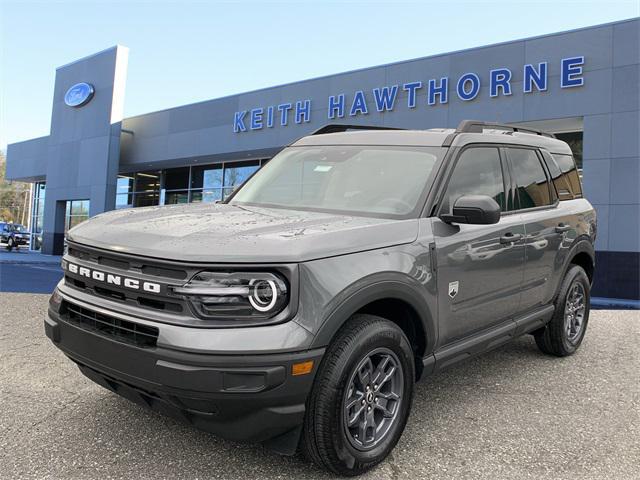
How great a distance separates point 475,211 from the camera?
3008mm

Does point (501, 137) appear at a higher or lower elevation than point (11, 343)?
higher

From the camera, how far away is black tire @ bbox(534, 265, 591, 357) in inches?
185

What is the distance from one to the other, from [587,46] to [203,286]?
1375 cm

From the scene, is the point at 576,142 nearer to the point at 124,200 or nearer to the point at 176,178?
the point at 176,178

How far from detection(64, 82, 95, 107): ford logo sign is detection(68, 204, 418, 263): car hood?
83.4 ft

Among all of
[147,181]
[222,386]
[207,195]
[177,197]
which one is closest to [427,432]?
[222,386]

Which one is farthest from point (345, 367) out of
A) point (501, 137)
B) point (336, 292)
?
point (501, 137)

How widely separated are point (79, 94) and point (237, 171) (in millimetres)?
9953

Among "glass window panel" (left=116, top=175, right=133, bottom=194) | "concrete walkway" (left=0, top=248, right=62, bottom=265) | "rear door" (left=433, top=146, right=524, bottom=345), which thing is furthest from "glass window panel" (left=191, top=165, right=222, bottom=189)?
"rear door" (left=433, top=146, right=524, bottom=345)

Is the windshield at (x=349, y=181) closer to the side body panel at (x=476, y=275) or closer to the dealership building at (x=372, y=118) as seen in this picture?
the side body panel at (x=476, y=275)

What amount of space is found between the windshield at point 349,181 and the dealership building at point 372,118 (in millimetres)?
11013

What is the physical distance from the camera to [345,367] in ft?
8.21

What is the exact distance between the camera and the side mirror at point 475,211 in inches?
118

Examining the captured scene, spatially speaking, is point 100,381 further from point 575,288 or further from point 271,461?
point 575,288
